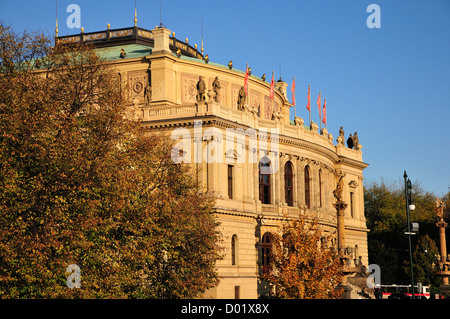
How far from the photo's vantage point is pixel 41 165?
1280 inches

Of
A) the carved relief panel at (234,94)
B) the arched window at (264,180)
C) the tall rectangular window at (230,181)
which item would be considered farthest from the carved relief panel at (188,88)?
the arched window at (264,180)

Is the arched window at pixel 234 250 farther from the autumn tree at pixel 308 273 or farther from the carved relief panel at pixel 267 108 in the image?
the carved relief panel at pixel 267 108

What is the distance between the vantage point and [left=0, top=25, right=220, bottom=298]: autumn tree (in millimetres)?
30844

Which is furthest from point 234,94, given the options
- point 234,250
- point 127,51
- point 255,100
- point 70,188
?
point 70,188

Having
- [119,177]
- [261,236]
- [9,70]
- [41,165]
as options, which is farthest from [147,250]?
[261,236]

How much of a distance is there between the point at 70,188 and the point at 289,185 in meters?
42.3

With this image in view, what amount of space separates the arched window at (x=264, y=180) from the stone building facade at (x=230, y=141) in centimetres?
9

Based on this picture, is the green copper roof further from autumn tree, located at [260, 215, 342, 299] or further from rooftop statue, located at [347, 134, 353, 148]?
rooftop statue, located at [347, 134, 353, 148]

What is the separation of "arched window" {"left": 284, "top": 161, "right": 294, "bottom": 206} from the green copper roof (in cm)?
1719

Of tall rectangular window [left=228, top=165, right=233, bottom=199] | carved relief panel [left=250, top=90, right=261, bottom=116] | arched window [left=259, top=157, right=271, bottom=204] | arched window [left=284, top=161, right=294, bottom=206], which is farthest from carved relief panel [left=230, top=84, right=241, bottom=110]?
tall rectangular window [left=228, top=165, right=233, bottom=199]

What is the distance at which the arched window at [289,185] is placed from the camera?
71.9 m

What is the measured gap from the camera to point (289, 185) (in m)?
72.2
